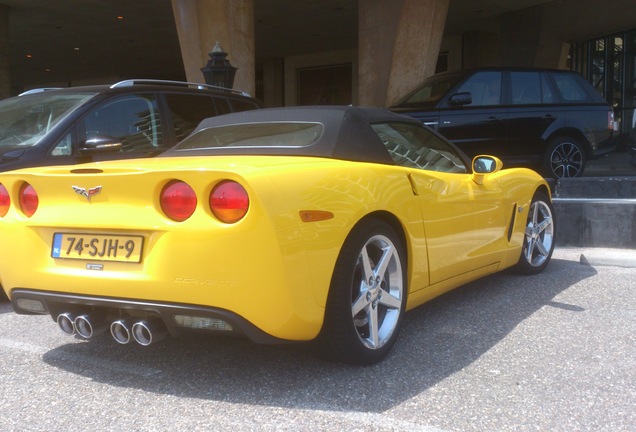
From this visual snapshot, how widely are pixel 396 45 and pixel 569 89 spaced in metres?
4.18

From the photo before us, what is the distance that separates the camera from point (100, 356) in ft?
12.1

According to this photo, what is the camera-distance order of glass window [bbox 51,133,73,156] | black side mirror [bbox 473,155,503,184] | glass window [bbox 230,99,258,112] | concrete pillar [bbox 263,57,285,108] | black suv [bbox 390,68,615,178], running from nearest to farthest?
black side mirror [bbox 473,155,503,184] < glass window [bbox 51,133,73,156] < glass window [bbox 230,99,258,112] < black suv [bbox 390,68,615,178] < concrete pillar [bbox 263,57,285,108]

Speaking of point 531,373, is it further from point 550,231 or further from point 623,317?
point 550,231

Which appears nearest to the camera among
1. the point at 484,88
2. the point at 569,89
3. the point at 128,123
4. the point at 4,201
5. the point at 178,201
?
the point at 178,201

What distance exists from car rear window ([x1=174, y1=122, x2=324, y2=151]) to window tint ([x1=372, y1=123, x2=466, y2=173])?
44 cm

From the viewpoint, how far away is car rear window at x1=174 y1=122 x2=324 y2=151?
3740mm

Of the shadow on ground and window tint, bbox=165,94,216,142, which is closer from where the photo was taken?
the shadow on ground

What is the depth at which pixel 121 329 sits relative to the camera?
3.12m

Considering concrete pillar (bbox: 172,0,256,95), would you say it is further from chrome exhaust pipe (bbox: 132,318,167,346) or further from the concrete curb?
chrome exhaust pipe (bbox: 132,318,167,346)

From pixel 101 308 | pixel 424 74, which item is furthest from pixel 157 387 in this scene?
pixel 424 74

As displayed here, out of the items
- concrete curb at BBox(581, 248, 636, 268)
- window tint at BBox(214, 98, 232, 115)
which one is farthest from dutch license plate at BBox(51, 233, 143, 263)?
concrete curb at BBox(581, 248, 636, 268)

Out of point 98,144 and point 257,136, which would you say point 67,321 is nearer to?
point 257,136

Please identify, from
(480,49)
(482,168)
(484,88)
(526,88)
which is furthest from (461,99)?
(480,49)

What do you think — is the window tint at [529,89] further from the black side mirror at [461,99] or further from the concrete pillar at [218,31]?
the concrete pillar at [218,31]
